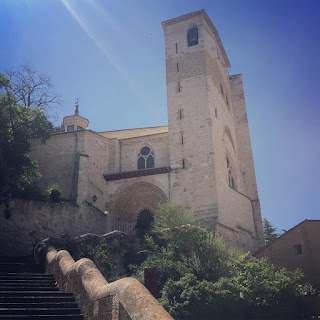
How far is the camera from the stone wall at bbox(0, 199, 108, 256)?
15.5 metres

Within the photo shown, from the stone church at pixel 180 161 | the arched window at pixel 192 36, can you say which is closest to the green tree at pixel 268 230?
the stone church at pixel 180 161

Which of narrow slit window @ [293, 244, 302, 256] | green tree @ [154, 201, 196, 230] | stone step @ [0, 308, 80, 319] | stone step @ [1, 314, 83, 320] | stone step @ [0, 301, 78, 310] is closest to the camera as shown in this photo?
stone step @ [1, 314, 83, 320]

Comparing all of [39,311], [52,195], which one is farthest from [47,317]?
[52,195]

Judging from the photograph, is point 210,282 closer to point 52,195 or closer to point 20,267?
point 20,267

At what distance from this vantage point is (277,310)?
42.5ft

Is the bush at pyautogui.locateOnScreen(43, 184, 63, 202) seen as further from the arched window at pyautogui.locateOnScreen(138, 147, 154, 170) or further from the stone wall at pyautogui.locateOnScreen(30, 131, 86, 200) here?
the arched window at pyautogui.locateOnScreen(138, 147, 154, 170)

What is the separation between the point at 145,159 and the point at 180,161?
3.01m

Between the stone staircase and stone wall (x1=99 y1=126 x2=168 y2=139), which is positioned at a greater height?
stone wall (x1=99 y1=126 x2=168 y2=139)

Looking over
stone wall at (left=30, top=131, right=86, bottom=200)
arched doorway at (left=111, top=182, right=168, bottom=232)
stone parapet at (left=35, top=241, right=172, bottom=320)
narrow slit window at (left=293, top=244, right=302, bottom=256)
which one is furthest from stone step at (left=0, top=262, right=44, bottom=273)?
narrow slit window at (left=293, top=244, right=302, bottom=256)

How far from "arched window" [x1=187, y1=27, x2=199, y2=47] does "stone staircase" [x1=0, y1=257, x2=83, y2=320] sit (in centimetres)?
2040

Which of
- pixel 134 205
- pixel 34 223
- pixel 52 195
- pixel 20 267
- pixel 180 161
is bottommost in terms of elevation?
pixel 20 267

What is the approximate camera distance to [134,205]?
75.8 ft

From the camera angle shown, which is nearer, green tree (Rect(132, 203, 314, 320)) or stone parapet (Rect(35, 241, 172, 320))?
stone parapet (Rect(35, 241, 172, 320))

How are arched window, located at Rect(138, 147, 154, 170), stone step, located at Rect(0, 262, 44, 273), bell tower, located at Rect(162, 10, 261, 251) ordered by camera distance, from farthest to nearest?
arched window, located at Rect(138, 147, 154, 170)
bell tower, located at Rect(162, 10, 261, 251)
stone step, located at Rect(0, 262, 44, 273)
